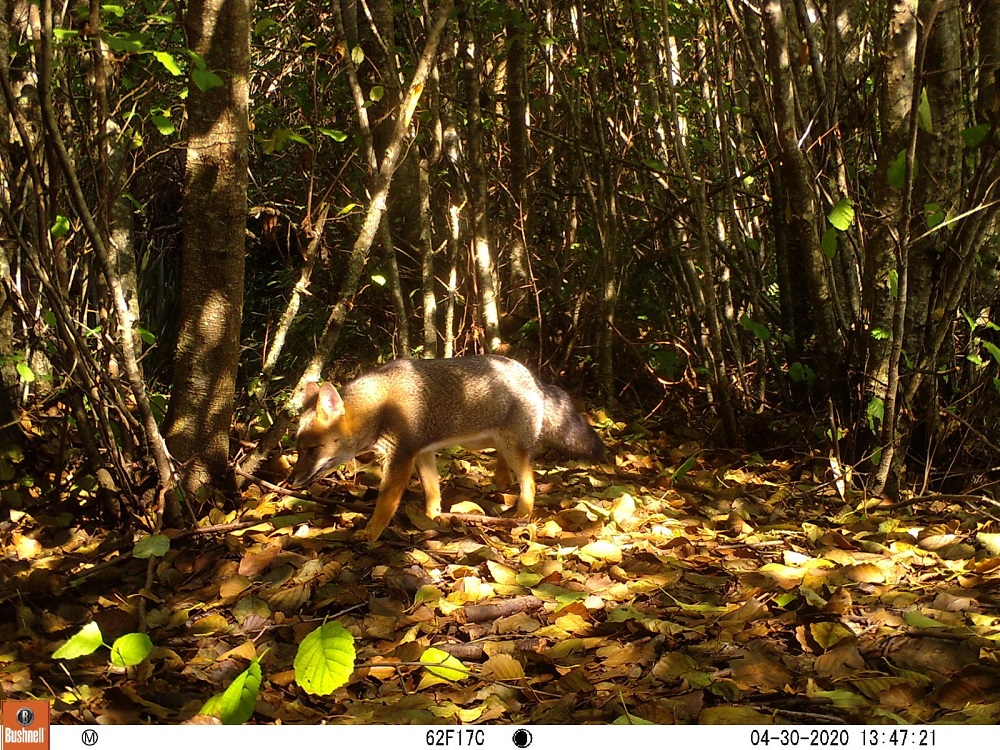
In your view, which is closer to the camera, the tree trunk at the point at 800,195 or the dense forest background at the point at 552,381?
the dense forest background at the point at 552,381

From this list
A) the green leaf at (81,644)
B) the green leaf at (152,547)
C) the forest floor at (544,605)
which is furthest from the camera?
the green leaf at (152,547)

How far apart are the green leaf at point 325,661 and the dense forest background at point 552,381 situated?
0.07ft

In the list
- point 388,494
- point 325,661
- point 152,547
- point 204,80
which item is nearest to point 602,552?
point 388,494

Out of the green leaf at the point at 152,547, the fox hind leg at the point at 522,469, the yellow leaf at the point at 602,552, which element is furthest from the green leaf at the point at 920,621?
the green leaf at the point at 152,547

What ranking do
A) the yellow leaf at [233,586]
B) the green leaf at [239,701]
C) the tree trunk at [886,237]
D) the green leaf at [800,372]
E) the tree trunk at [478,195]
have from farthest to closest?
the tree trunk at [478,195] < the green leaf at [800,372] < the tree trunk at [886,237] < the yellow leaf at [233,586] < the green leaf at [239,701]

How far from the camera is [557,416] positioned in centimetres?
628

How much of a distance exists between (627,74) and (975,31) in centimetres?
281

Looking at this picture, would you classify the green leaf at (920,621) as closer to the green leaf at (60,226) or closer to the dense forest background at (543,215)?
the dense forest background at (543,215)

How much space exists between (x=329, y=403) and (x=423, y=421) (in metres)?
0.59

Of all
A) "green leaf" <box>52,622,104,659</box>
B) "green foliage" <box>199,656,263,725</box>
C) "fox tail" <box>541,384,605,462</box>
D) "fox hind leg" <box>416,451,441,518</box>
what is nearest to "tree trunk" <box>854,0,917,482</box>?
"fox tail" <box>541,384,605,462</box>

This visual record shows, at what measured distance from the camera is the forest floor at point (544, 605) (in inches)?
137

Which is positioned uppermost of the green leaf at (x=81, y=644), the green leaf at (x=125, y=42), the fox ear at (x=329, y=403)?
the green leaf at (x=125, y=42)

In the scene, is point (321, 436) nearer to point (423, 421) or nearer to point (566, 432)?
point (423, 421)
